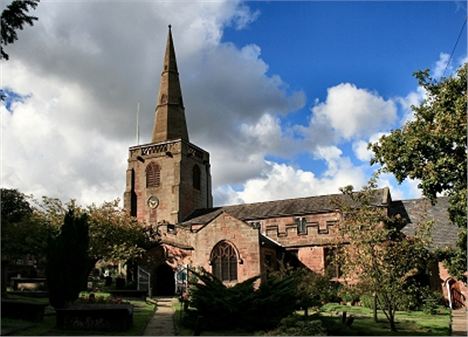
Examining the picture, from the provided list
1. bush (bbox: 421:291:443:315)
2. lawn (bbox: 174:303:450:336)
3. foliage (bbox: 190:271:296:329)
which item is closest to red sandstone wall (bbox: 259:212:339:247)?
bush (bbox: 421:291:443:315)

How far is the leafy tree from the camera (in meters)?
20.5

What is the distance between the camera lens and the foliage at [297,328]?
56.1 feet

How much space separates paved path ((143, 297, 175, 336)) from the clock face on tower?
22.5 m

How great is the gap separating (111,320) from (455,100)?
16.8 m

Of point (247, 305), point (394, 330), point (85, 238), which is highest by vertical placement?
point (85, 238)

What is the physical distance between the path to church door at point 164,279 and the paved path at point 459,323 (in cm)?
2100

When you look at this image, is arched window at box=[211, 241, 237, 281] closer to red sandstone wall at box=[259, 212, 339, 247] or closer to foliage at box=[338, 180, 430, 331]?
red sandstone wall at box=[259, 212, 339, 247]

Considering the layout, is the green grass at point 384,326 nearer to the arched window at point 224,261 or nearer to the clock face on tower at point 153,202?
the arched window at point 224,261

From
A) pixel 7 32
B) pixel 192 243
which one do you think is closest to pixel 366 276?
pixel 7 32

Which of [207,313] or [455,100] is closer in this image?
[207,313]

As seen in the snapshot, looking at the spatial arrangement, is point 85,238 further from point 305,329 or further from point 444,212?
point 444,212

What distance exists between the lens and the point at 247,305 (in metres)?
18.8

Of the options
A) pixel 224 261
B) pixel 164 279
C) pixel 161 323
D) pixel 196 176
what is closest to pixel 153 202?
pixel 196 176

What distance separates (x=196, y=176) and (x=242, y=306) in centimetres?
→ 3402
